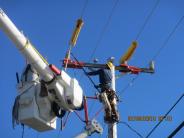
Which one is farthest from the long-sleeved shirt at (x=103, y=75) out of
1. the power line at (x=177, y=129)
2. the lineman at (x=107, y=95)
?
the power line at (x=177, y=129)

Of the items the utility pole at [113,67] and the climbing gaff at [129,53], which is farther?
the climbing gaff at [129,53]

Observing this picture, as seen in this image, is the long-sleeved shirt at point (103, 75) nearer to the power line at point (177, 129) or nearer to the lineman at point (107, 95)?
the lineman at point (107, 95)

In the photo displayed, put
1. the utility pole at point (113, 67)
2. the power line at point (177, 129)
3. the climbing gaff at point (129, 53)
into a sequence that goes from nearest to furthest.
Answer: the power line at point (177, 129)
the utility pole at point (113, 67)
the climbing gaff at point (129, 53)

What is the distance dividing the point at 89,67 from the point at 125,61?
1328 millimetres

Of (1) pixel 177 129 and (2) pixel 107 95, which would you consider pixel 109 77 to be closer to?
(2) pixel 107 95

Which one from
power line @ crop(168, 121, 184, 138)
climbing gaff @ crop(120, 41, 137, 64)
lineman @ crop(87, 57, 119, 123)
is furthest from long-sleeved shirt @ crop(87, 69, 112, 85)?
power line @ crop(168, 121, 184, 138)

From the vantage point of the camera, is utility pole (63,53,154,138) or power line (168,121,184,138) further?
utility pole (63,53,154,138)

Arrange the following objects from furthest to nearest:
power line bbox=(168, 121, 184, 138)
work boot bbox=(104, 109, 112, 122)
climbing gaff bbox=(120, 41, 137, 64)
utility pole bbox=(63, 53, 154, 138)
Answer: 1. climbing gaff bbox=(120, 41, 137, 64)
2. utility pole bbox=(63, 53, 154, 138)
3. work boot bbox=(104, 109, 112, 122)
4. power line bbox=(168, 121, 184, 138)

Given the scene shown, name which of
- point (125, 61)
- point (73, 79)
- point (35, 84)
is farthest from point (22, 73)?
point (125, 61)

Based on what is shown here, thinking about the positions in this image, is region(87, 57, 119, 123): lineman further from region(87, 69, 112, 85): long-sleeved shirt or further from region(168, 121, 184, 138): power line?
region(168, 121, 184, 138): power line

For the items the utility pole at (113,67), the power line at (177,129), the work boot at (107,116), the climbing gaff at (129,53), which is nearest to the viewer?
the power line at (177,129)

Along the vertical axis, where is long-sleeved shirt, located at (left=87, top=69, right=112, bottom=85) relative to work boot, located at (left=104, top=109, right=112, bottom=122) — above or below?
above

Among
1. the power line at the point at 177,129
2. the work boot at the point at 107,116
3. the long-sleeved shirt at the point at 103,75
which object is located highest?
the long-sleeved shirt at the point at 103,75

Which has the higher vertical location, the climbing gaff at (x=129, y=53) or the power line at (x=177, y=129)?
the climbing gaff at (x=129, y=53)
